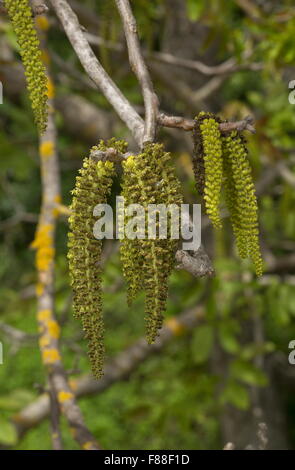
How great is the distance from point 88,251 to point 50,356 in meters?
0.99

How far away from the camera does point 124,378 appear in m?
3.00

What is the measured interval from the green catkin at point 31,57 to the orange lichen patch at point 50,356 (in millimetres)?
984

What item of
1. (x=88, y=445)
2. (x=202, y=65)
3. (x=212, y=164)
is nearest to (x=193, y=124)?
(x=212, y=164)

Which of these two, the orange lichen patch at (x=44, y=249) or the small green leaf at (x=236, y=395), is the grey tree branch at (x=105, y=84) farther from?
the small green leaf at (x=236, y=395)

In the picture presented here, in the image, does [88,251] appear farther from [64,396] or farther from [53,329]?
[53,329]

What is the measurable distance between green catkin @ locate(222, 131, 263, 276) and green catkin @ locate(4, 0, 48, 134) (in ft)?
0.85

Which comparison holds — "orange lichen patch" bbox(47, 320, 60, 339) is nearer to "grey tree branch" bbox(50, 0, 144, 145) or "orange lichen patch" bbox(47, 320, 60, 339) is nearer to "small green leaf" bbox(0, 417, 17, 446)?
"small green leaf" bbox(0, 417, 17, 446)

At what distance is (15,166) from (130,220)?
246 centimetres

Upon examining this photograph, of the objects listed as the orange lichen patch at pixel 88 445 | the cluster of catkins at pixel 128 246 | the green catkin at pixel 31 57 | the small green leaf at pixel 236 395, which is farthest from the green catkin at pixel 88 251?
the small green leaf at pixel 236 395

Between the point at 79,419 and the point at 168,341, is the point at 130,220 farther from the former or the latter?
the point at 168,341

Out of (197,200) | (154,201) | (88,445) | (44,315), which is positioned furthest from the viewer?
(197,200)

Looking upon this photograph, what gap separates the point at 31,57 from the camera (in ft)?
3.26

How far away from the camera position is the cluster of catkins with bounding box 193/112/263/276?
0.92 m

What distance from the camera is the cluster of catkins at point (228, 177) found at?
3.02 ft
